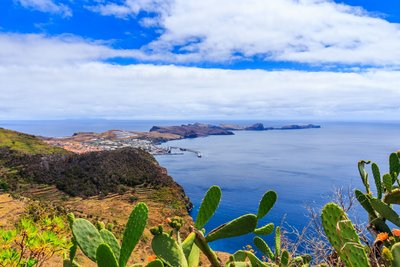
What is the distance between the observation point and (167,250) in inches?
81.4

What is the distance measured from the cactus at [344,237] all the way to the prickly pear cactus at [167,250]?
93 centimetres

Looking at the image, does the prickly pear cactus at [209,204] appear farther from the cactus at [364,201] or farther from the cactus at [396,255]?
the cactus at [364,201]

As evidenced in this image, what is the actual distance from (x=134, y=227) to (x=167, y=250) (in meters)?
0.26

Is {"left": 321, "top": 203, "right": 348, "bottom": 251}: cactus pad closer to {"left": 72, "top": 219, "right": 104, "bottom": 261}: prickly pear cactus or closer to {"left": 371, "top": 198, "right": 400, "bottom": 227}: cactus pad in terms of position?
{"left": 371, "top": 198, "right": 400, "bottom": 227}: cactus pad

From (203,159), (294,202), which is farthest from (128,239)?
(203,159)

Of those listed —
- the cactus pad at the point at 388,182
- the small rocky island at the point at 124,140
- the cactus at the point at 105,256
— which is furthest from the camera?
the small rocky island at the point at 124,140

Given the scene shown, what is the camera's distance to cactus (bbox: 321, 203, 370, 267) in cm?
172

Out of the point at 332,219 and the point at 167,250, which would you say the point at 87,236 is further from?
the point at 332,219

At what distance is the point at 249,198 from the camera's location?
51.8 metres

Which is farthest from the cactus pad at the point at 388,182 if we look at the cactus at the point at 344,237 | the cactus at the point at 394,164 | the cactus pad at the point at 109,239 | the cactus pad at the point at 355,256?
the cactus pad at the point at 109,239

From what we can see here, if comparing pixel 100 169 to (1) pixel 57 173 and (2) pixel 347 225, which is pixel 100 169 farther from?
(2) pixel 347 225

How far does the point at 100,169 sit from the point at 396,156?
49.2 meters

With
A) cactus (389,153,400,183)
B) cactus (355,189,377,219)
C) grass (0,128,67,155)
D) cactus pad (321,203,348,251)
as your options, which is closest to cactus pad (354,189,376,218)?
cactus (355,189,377,219)

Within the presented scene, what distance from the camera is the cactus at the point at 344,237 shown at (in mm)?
1725
